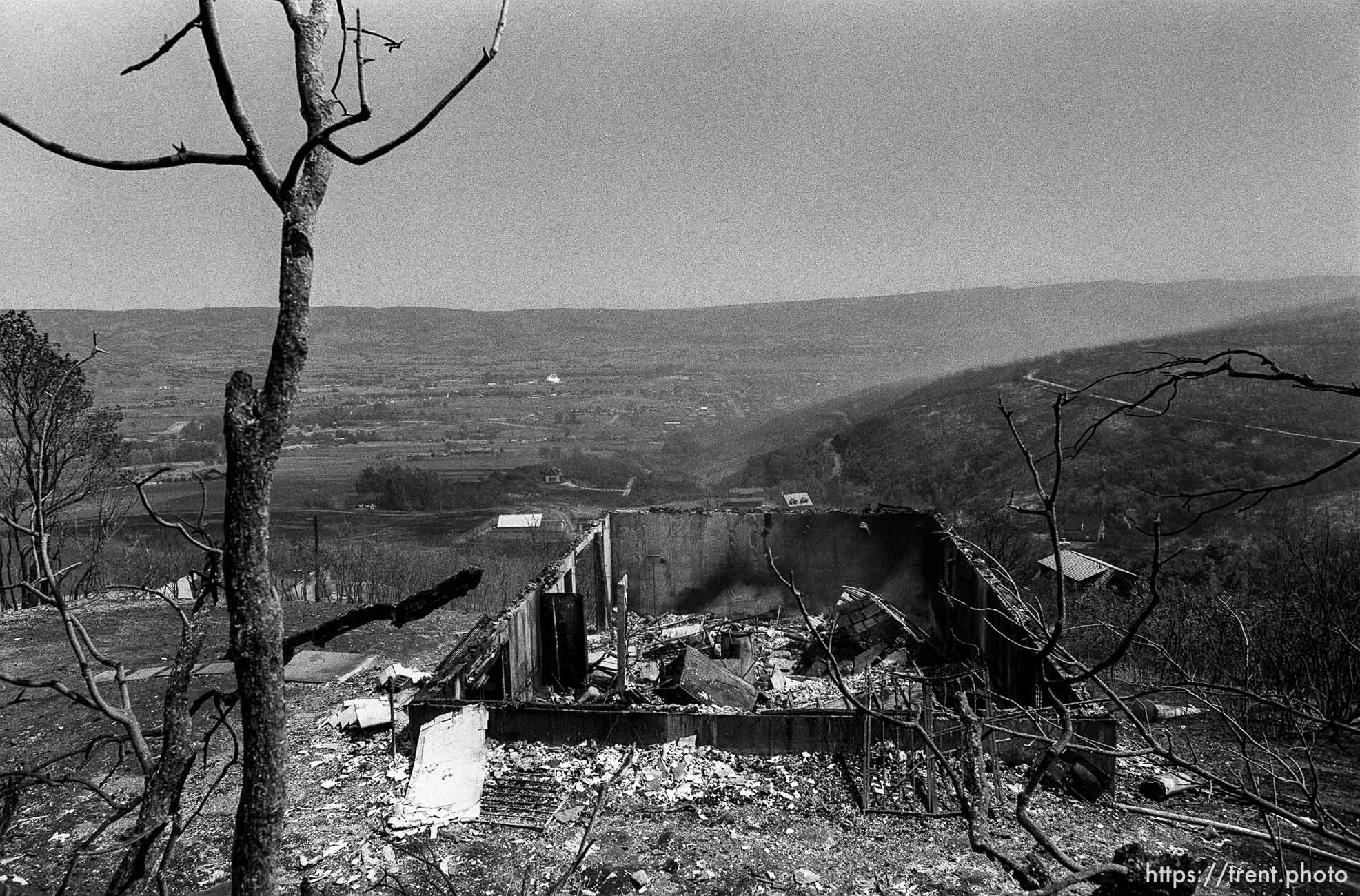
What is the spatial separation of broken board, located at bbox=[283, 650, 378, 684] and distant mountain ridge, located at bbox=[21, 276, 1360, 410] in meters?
66.9

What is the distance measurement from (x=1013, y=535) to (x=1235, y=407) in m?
14.5

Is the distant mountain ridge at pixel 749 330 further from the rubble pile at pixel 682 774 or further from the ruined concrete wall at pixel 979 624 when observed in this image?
the rubble pile at pixel 682 774

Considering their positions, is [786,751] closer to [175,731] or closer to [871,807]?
[871,807]

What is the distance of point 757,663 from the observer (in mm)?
10203

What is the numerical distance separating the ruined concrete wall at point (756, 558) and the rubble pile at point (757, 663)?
0.74 m

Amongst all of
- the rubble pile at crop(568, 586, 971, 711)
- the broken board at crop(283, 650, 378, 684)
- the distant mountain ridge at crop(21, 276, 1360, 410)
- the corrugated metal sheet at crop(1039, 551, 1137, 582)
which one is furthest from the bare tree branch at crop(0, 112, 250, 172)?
the distant mountain ridge at crop(21, 276, 1360, 410)

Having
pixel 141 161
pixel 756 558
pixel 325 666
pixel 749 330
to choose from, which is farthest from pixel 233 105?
pixel 749 330

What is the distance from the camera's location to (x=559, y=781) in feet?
21.6

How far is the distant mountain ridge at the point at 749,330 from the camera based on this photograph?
81.9m

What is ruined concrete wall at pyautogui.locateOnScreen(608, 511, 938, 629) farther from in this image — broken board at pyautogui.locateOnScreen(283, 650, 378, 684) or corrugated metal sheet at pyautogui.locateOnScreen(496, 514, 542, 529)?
corrugated metal sheet at pyautogui.locateOnScreen(496, 514, 542, 529)

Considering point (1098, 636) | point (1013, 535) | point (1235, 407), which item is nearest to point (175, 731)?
point (1098, 636)

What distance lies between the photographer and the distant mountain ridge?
8194 cm

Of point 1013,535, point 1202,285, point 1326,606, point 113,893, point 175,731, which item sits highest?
point 1202,285

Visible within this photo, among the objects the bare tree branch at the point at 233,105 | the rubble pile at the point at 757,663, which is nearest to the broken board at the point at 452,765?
the rubble pile at the point at 757,663
